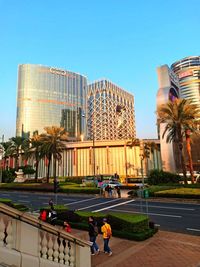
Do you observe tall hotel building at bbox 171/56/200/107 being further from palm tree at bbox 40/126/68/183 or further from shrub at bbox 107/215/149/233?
shrub at bbox 107/215/149/233

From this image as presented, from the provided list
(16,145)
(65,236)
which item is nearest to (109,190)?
(65,236)

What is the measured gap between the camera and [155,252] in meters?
11.0

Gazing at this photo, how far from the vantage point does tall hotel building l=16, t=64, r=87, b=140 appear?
15612cm

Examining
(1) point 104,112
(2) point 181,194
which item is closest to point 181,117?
(2) point 181,194

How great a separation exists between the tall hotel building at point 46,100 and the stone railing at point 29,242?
504 ft

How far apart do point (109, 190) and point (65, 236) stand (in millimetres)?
26782

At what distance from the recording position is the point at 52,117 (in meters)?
162

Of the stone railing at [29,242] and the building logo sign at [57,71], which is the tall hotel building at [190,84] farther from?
the stone railing at [29,242]

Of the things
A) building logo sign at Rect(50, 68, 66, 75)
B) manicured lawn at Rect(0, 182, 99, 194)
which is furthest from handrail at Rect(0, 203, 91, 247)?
building logo sign at Rect(50, 68, 66, 75)

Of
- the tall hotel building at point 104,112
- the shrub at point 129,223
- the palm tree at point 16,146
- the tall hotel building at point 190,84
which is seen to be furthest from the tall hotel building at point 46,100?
the shrub at point 129,223

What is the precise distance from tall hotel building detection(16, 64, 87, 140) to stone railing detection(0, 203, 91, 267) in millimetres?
153697

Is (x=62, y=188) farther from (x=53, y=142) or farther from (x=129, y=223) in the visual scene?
(x=129, y=223)

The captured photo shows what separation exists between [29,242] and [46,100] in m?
161

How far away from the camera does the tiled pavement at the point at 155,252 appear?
9.69 meters
